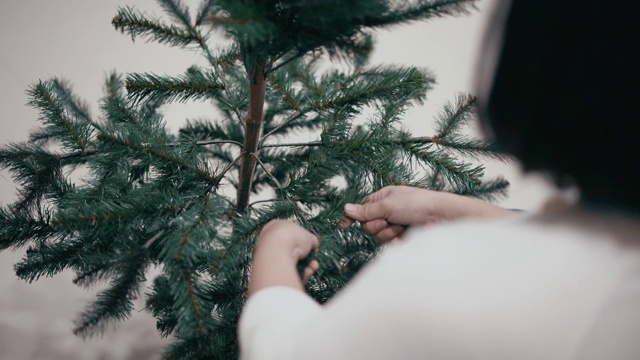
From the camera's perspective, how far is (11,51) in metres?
1.47

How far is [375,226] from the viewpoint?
502 mm

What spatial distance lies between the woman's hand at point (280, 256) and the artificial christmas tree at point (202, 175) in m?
0.03

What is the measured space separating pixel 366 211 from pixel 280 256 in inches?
6.9

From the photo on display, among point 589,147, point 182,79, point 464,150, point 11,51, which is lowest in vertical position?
point 589,147

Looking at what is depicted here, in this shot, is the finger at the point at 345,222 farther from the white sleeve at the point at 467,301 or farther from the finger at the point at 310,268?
the white sleeve at the point at 467,301

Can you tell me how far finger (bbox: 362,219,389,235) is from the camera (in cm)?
50

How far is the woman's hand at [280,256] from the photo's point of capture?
1.08ft

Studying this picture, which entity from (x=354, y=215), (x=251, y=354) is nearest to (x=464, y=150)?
(x=354, y=215)

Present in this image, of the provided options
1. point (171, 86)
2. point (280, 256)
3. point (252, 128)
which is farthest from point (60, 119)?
point (280, 256)

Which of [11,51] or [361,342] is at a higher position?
[11,51]

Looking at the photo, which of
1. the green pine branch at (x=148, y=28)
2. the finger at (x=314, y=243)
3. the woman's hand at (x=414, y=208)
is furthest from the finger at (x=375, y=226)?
the green pine branch at (x=148, y=28)

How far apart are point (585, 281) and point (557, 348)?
0.15ft

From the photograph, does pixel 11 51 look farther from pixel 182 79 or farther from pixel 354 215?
pixel 354 215

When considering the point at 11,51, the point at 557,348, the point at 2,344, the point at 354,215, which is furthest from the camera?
the point at 11,51
